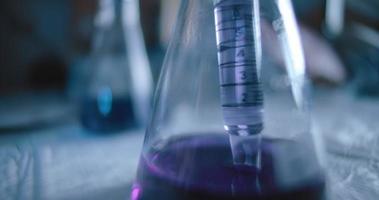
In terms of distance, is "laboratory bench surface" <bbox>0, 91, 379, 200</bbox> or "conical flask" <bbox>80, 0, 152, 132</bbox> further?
"conical flask" <bbox>80, 0, 152, 132</bbox>

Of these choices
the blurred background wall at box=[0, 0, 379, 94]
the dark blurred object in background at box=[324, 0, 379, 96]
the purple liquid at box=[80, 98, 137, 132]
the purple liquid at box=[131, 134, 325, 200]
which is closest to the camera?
the purple liquid at box=[131, 134, 325, 200]

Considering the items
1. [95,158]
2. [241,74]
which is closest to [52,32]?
[95,158]

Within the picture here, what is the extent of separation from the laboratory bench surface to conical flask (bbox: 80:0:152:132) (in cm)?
2

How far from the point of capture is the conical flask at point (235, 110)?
171mm

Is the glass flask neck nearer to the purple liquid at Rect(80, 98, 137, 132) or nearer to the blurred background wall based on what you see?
the purple liquid at Rect(80, 98, 137, 132)

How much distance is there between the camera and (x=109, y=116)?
45cm

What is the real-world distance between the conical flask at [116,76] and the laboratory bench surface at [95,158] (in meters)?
0.02

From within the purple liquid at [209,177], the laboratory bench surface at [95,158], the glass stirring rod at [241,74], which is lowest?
the laboratory bench surface at [95,158]

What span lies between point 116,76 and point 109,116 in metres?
0.07

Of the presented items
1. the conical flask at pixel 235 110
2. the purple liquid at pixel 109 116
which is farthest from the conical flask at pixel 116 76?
the conical flask at pixel 235 110

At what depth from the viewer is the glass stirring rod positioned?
18cm

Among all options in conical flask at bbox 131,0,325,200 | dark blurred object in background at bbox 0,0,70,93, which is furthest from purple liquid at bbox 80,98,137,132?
dark blurred object in background at bbox 0,0,70,93

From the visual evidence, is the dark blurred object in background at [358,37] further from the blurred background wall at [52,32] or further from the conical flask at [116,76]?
the conical flask at [116,76]

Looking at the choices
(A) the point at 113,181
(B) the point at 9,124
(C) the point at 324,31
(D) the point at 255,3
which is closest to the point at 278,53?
(D) the point at 255,3
